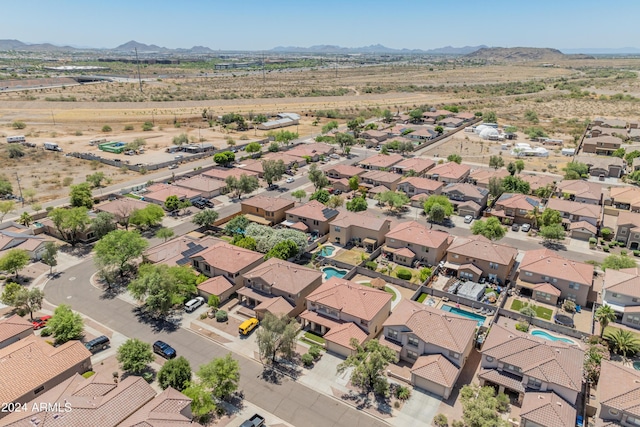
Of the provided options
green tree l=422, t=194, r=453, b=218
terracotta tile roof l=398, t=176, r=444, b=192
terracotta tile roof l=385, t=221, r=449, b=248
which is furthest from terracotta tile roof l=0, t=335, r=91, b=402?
terracotta tile roof l=398, t=176, r=444, b=192

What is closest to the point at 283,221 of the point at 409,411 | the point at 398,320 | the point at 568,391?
the point at 398,320

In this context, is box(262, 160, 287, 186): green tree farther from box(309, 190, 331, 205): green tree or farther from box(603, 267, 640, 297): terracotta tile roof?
box(603, 267, 640, 297): terracotta tile roof

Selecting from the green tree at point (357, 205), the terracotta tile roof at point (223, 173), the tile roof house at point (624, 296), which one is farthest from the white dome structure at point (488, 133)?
the tile roof house at point (624, 296)

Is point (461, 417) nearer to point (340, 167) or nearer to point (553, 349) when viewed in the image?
point (553, 349)

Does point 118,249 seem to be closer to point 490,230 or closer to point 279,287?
point 279,287

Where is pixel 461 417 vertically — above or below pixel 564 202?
below

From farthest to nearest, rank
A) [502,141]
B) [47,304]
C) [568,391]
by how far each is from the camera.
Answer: [502,141] → [47,304] → [568,391]

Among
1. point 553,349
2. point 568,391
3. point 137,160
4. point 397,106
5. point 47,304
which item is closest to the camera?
point 568,391
